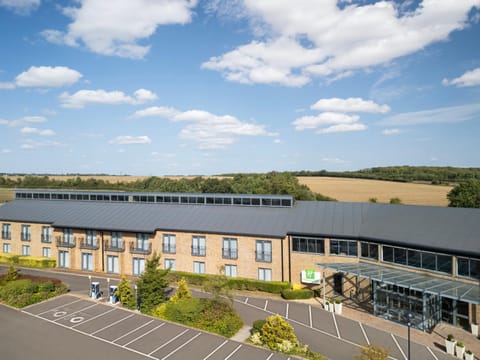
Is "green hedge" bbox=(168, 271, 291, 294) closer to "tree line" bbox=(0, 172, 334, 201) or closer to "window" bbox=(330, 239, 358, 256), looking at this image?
"window" bbox=(330, 239, 358, 256)

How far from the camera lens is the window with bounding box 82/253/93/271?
137ft

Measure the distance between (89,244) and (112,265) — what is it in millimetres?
4063

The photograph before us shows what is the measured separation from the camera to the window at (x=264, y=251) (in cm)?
3534

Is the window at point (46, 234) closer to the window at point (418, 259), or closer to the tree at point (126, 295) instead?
the tree at point (126, 295)

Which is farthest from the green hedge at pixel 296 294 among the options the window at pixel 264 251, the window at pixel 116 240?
the window at pixel 116 240

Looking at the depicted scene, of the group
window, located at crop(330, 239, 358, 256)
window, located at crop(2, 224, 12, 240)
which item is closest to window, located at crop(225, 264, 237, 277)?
window, located at crop(330, 239, 358, 256)

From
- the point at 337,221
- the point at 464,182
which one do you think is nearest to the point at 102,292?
the point at 337,221

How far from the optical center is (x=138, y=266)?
130 feet

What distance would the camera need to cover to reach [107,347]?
2227cm

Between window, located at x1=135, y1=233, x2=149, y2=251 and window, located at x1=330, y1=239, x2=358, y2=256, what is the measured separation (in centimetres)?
2001

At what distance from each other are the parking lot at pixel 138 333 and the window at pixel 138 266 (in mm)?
8990

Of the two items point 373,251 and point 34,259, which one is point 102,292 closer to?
point 34,259

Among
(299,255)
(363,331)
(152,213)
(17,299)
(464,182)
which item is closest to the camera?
(363,331)

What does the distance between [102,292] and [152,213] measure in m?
11.6
